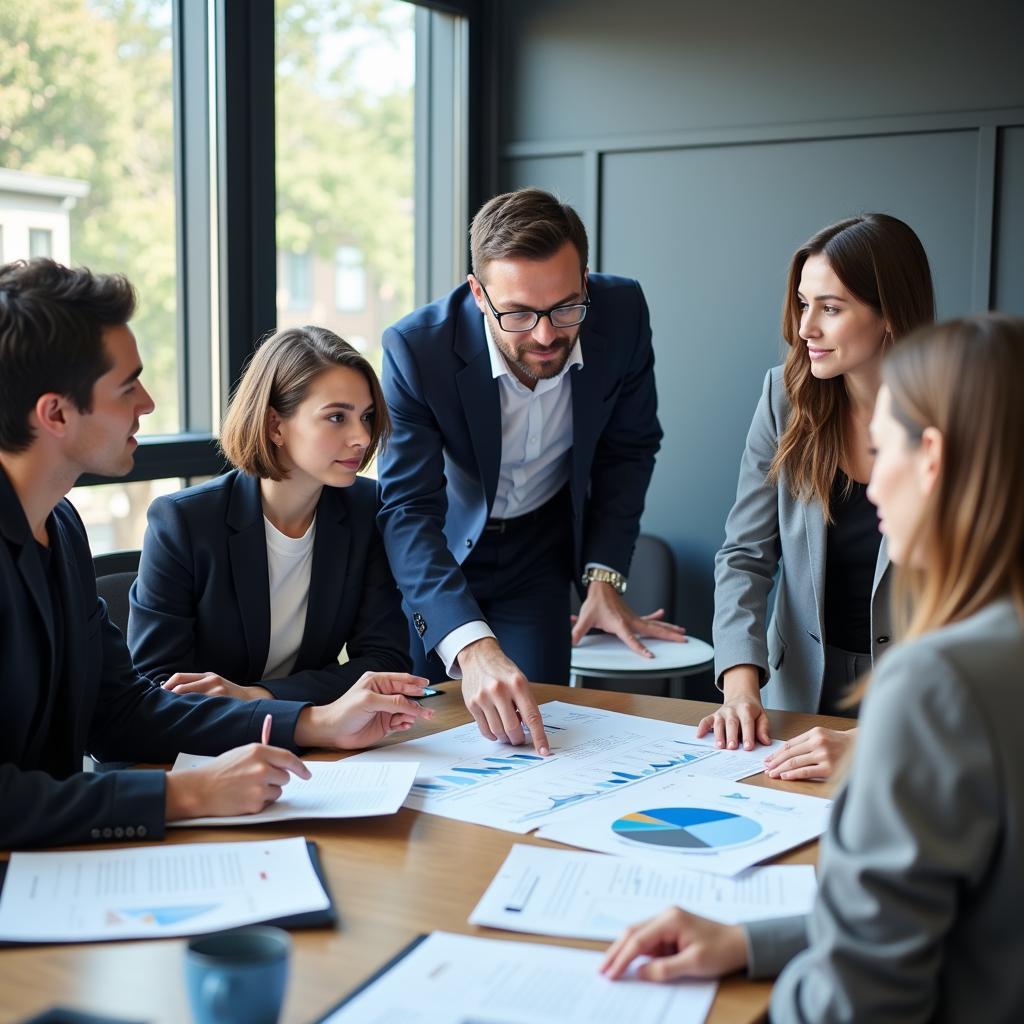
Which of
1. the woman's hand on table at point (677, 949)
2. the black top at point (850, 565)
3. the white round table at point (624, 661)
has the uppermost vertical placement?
the black top at point (850, 565)

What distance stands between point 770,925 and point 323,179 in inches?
123

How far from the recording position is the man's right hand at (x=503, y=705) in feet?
5.95

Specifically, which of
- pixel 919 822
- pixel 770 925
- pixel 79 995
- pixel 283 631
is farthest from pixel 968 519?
pixel 283 631

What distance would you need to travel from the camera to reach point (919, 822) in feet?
2.96

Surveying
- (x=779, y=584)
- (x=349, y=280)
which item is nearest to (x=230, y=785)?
(x=779, y=584)

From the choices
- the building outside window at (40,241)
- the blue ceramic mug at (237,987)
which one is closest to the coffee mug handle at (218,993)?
the blue ceramic mug at (237,987)

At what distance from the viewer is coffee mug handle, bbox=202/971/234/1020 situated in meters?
0.93

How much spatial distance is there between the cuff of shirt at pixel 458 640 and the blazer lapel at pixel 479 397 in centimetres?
52

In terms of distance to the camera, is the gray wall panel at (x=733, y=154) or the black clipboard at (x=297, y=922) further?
the gray wall panel at (x=733, y=154)

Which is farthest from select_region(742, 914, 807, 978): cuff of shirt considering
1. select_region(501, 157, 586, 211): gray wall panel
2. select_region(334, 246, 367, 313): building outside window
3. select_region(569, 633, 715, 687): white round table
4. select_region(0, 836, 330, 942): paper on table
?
select_region(501, 157, 586, 211): gray wall panel

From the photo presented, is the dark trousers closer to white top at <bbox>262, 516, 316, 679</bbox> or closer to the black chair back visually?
white top at <bbox>262, 516, 316, 679</bbox>

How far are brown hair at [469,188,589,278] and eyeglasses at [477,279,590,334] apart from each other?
90 mm

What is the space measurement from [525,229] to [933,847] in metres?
1.62

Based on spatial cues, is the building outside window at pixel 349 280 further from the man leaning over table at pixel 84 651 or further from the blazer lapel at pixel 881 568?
the blazer lapel at pixel 881 568
